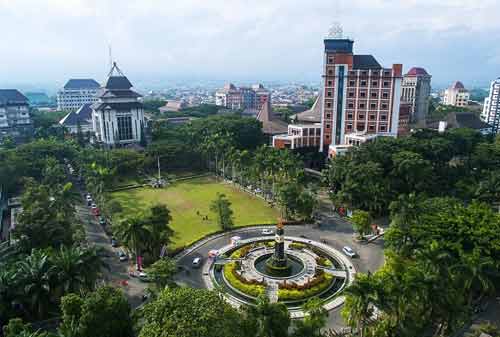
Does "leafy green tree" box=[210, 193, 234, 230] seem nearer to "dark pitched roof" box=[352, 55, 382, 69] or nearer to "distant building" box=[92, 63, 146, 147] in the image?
"dark pitched roof" box=[352, 55, 382, 69]

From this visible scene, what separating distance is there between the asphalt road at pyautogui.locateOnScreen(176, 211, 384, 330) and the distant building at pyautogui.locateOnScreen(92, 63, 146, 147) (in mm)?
62093

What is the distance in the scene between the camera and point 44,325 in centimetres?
3164

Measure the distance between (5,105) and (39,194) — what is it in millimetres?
77732

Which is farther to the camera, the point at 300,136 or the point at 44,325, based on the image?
the point at 300,136

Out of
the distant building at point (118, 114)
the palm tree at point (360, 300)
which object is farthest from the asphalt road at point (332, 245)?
the distant building at point (118, 114)

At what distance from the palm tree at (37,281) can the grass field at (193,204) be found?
14969mm

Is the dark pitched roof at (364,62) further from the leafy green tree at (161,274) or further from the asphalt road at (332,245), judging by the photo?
the leafy green tree at (161,274)

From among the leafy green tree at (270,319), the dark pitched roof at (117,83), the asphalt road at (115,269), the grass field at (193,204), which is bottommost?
the asphalt road at (115,269)

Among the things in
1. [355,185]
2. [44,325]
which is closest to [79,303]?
[44,325]

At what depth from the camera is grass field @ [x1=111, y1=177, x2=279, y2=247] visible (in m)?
53.4

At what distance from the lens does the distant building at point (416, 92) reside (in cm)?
12412

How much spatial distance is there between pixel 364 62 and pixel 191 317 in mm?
75687

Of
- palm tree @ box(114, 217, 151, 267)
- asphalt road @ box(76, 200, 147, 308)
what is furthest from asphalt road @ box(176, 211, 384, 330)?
palm tree @ box(114, 217, 151, 267)

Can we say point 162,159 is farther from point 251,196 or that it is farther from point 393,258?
point 393,258
